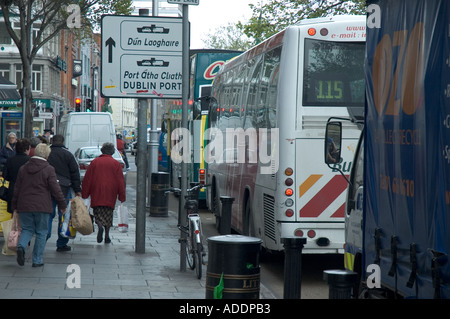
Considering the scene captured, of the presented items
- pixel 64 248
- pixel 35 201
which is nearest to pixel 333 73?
pixel 35 201

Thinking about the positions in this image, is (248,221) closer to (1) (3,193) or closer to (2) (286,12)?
(1) (3,193)

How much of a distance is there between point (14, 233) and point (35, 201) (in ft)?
2.08

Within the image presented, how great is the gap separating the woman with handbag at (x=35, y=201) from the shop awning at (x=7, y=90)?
8.62 metres

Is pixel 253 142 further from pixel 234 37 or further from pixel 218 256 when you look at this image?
pixel 234 37

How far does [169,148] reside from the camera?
29516 mm

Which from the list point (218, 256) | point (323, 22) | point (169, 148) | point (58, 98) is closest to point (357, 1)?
point (169, 148)

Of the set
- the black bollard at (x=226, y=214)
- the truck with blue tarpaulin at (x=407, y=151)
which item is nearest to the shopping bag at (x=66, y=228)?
the black bollard at (x=226, y=214)

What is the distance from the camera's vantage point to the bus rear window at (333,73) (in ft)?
34.5

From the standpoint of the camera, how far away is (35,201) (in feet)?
35.2

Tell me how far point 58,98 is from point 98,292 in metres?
57.7

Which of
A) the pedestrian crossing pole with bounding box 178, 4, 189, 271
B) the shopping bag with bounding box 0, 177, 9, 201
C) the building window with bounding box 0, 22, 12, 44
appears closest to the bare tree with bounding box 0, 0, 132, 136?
the shopping bag with bounding box 0, 177, 9, 201

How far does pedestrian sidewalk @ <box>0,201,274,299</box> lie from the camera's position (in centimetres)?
908

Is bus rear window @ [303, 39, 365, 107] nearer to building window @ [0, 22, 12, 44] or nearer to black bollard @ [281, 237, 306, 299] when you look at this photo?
black bollard @ [281, 237, 306, 299]

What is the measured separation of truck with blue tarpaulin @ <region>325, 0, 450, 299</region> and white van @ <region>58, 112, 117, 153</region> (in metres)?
26.4
